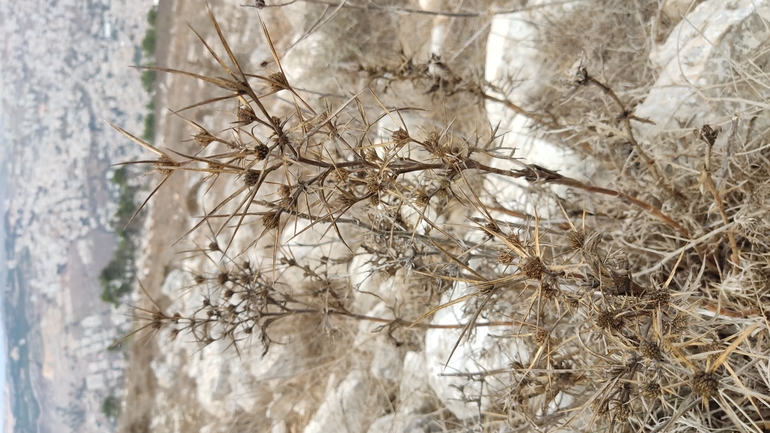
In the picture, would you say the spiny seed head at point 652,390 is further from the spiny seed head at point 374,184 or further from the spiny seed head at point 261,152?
the spiny seed head at point 261,152

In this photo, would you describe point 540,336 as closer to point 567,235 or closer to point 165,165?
point 567,235

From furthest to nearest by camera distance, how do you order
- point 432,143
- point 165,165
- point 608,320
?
point 432,143 → point 608,320 → point 165,165

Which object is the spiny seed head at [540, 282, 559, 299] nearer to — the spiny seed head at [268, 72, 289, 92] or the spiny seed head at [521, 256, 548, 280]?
the spiny seed head at [521, 256, 548, 280]

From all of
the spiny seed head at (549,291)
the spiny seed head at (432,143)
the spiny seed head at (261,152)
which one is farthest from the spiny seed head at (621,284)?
the spiny seed head at (261,152)

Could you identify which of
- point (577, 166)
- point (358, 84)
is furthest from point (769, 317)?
point (358, 84)

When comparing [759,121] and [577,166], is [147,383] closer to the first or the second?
[577,166]

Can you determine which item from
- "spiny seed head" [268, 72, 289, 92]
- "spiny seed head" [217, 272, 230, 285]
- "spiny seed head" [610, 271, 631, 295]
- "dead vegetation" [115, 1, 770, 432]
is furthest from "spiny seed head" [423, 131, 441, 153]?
"spiny seed head" [217, 272, 230, 285]

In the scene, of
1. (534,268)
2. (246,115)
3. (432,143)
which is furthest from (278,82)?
(534,268)
